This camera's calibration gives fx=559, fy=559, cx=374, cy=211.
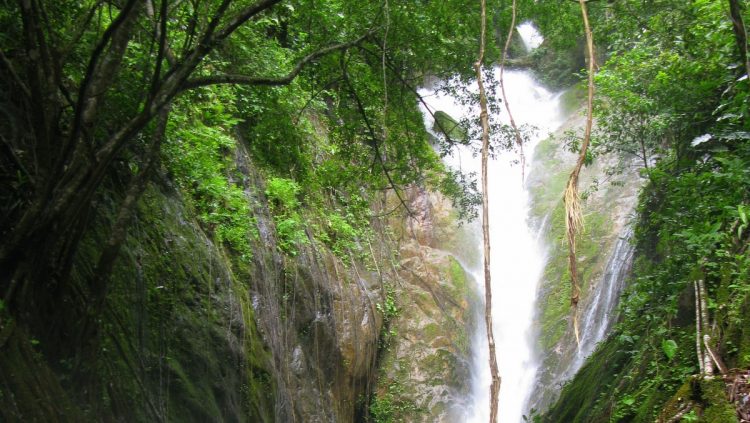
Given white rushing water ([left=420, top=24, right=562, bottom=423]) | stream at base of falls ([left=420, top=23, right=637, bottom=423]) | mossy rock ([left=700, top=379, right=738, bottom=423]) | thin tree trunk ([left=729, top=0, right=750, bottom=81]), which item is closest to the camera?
mossy rock ([left=700, top=379, right=738, bottom=423])

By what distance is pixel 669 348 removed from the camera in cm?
449

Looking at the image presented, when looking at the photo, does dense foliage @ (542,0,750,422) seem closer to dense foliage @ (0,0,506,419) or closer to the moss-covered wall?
dense foliage @ (0,0,506,419)

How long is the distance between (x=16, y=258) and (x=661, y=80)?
23.6ft

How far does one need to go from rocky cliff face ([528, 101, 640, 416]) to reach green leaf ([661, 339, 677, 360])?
230 inches

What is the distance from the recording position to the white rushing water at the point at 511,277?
1302 centimetres

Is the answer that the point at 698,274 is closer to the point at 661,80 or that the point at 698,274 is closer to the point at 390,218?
the point at 661,80

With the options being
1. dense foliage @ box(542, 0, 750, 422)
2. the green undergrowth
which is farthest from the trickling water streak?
the green undergrowth

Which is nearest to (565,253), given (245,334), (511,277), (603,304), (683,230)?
(511,277)

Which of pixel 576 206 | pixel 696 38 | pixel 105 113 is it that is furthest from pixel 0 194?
pixel 696 38

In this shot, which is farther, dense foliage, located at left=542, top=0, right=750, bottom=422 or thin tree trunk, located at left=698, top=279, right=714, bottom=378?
dense foliage, located at left=542, top=0, right=750, bottom=422

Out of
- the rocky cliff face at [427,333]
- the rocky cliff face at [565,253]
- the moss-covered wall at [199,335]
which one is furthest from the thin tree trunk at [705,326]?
the rocky cliff face at [427,333]

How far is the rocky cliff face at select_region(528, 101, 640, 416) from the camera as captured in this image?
A: 11.9 metres

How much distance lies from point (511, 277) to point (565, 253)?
1.89 metres

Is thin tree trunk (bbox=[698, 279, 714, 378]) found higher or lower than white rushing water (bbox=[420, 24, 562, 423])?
lower
